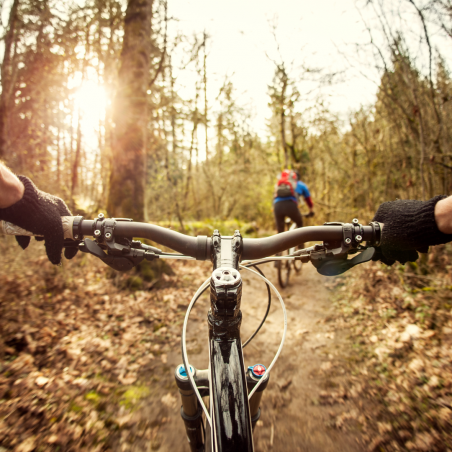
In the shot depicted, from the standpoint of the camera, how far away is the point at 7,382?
2.58m

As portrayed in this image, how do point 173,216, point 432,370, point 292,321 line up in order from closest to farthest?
point 432,370 → point 292,321 → point 173,216

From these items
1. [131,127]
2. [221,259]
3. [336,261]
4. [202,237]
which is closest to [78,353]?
[202,237]

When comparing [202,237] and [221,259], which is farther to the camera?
[202,237]

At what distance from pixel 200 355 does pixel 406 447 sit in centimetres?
246

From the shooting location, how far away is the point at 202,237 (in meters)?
1.36

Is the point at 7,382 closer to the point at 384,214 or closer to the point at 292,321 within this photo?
the point at 384,214

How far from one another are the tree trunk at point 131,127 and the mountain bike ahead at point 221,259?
4.20 metres

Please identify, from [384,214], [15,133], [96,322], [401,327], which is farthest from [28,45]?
[401,327]

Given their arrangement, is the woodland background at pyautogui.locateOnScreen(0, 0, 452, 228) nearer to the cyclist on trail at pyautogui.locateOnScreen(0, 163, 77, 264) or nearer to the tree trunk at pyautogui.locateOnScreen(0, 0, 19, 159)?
the tree trunk at pyautogui.locateOnScreen(0, 0, 19, 159)

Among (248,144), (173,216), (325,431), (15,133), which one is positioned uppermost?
(248,144)

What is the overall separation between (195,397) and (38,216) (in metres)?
1.28

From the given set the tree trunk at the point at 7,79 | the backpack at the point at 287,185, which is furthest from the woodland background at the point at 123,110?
the backpack at the point at 287,185

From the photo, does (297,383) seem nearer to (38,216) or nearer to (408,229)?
(408,229)

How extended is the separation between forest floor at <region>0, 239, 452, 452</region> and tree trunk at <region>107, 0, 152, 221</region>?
4.77ft
